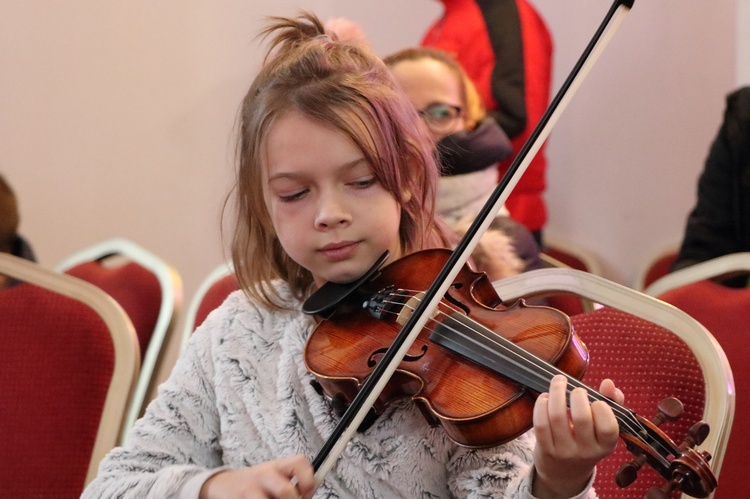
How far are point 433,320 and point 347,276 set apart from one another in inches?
Result: 4.6

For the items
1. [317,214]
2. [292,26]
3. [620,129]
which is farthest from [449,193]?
[620,129]

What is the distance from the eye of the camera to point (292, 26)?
1097 millimetres

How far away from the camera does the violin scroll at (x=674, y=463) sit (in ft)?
2.43

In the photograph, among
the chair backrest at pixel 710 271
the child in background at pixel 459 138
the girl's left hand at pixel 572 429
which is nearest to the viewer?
the girl's left hand at pixel 572 429

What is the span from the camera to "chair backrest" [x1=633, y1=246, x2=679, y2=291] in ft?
8.08

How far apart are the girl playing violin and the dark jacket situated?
2.94 feet

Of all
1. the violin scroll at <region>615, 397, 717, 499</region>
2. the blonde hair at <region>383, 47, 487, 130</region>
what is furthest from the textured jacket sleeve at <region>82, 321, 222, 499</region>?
the blonde hair at <region>383, 47, 487, 130</region>

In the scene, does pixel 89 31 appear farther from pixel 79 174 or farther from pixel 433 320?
pixel 433 320

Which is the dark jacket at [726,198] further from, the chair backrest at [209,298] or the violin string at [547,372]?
the violin string at [547,372]

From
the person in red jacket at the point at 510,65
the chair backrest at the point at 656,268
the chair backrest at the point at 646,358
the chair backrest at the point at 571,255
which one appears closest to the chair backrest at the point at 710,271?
the chair backrest at the point at 646,358

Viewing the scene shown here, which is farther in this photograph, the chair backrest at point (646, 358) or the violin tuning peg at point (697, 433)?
the chair backrest at point (646, 358)

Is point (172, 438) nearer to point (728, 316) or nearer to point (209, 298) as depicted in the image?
point (209, 298)

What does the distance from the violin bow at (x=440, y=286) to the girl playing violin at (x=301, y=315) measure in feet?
0.14

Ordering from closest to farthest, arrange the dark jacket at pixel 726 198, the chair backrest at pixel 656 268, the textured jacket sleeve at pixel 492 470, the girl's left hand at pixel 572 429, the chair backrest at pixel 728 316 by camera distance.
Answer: the girl's left hand at pixel 572 429, the textured jacket sleeve at pixel 492 470, the chair backrest at pixel 728 316, the dark jacket at pixel 726 198, the chair backrest at pixel 656 268
